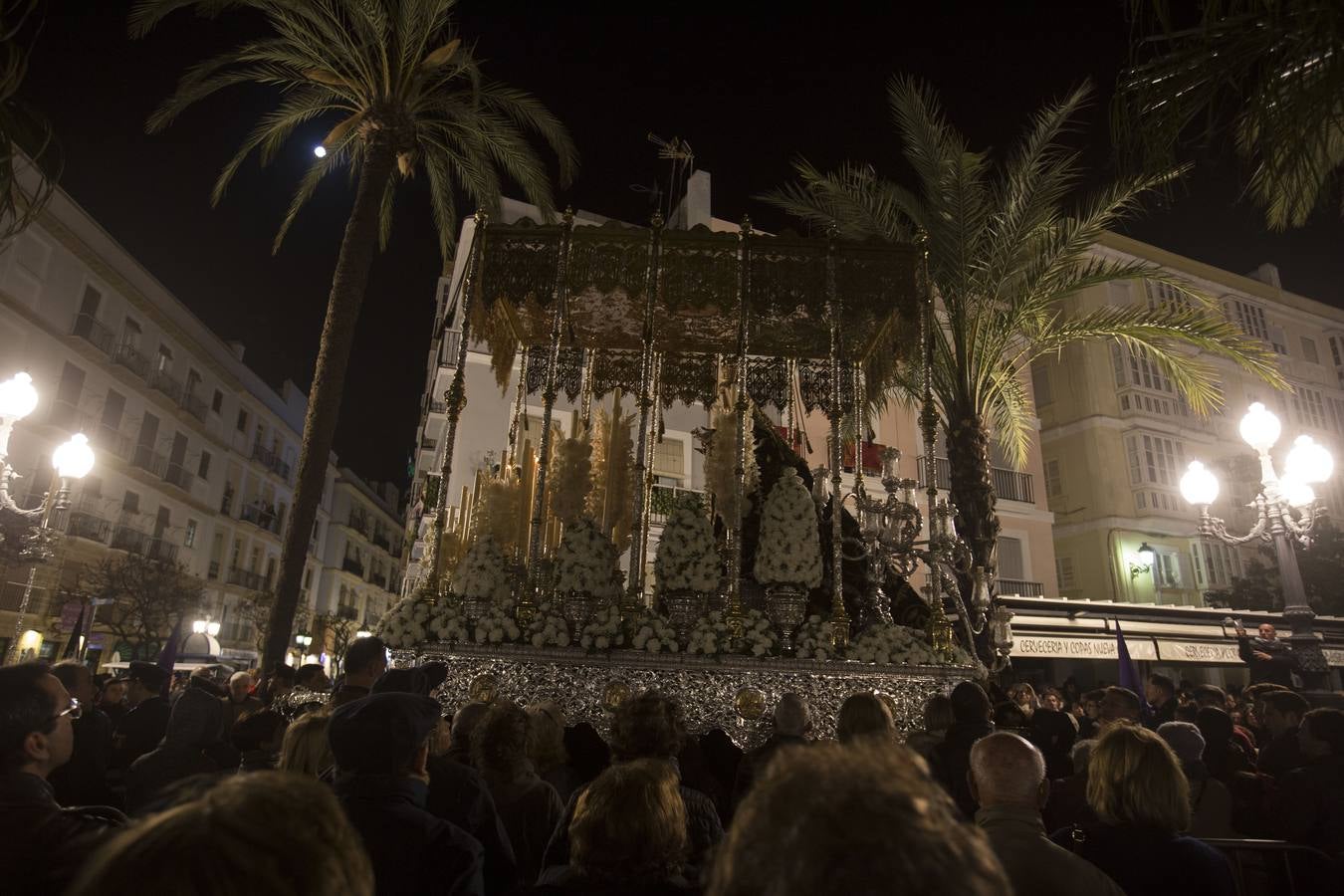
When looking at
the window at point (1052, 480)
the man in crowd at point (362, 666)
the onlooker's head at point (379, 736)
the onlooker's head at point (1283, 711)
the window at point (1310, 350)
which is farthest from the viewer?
the window at point (1310, 350)

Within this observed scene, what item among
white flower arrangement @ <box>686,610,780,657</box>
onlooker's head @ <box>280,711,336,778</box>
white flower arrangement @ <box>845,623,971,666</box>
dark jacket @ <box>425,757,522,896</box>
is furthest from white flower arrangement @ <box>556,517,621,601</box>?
dark jacket @ <box>425,757,522,896</box>

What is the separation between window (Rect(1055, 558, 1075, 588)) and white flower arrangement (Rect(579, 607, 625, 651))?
26182 mm

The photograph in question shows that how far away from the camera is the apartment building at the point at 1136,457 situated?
28.7 m

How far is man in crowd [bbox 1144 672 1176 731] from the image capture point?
8188 millimetres

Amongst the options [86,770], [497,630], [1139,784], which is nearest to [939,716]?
[1139,784]

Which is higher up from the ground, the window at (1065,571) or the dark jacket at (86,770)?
the window at (1065,571)

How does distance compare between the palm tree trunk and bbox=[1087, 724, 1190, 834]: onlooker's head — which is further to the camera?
the palm tree trunk

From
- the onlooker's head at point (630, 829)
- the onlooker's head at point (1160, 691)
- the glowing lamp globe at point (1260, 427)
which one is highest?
the glowing lamp globe at point (1260, 427)

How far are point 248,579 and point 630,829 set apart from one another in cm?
4438

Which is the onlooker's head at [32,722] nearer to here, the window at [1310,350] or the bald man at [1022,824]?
the bald man at [1022,824]

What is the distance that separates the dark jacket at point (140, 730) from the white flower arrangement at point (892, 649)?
640 cm

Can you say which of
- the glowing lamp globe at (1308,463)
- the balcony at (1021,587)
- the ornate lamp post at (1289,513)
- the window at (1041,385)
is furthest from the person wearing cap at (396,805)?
the window at (1041,385)

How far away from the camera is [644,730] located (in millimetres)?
3908

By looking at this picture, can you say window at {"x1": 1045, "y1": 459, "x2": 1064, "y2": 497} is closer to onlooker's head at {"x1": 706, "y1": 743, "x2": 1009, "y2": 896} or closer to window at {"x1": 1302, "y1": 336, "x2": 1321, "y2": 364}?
window at {"x1": 1302, "y1": 336, "x2": 1321, "y2": 364}
